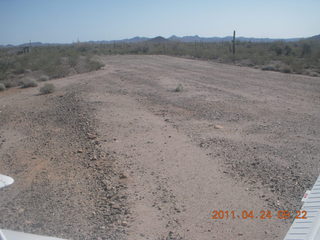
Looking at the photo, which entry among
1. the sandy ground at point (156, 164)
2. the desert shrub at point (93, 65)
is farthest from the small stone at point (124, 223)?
the desert shrub at point (93, 65)

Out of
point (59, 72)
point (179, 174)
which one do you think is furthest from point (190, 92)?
point (59, 72)

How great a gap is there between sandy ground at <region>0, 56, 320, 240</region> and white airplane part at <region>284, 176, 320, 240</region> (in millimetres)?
2042

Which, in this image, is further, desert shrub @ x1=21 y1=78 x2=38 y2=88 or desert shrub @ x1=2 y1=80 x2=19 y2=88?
desert shrub @ x1=2 y1=80 x2=19 y2=88

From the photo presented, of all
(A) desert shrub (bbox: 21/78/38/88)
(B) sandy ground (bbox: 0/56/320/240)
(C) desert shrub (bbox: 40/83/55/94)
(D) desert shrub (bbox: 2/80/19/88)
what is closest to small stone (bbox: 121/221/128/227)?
(B) sandy ground (bbox: 0/56/320/240)

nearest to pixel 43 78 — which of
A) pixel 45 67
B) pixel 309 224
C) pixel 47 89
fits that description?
pixel 45 67

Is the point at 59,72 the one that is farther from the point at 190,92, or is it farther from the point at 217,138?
the point at 217,138

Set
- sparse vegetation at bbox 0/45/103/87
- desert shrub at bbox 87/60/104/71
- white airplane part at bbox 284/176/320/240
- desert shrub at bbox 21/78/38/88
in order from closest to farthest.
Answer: white airplane part at bbox 284/176/320/240 → desert shrub at bbox 21/78/38/88 → sparse vegetation at bbox 0/45/103/87 → desert shrub at bbox 87/60/104/71

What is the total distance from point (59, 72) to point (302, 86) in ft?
55.5

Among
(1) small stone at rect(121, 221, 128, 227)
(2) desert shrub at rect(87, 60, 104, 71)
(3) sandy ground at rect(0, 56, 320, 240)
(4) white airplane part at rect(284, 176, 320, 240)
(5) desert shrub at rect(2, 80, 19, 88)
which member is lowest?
(1) small stone at rect(121, 221, 128, 227)

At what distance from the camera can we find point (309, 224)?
2.25 m

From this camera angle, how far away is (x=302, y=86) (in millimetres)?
16500

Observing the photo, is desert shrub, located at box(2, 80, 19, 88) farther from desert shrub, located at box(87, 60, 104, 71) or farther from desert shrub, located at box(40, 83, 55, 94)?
desert shrub, located at box(87, 60, 104, 71)

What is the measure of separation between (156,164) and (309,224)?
189 inches

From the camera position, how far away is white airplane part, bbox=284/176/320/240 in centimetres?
211
